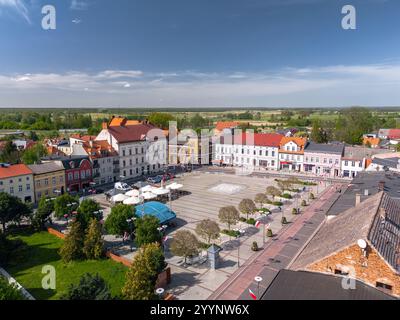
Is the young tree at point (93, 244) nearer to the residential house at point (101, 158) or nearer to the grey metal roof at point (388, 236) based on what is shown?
the grey metal roof at point (388, 236)

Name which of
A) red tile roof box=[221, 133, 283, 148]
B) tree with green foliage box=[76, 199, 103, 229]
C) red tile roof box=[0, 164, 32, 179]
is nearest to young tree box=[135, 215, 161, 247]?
tree with green foliage box=[76, 199, 103, 229]

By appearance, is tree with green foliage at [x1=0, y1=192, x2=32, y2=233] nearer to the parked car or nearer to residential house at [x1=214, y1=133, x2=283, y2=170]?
the parked car

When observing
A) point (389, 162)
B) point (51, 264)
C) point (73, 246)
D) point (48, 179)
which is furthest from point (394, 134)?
point (51, 264)

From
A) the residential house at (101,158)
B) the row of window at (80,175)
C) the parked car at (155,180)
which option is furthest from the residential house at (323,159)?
the row of window at (80,175)

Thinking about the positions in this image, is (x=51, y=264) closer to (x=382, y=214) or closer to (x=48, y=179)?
(x=48, y=179)
